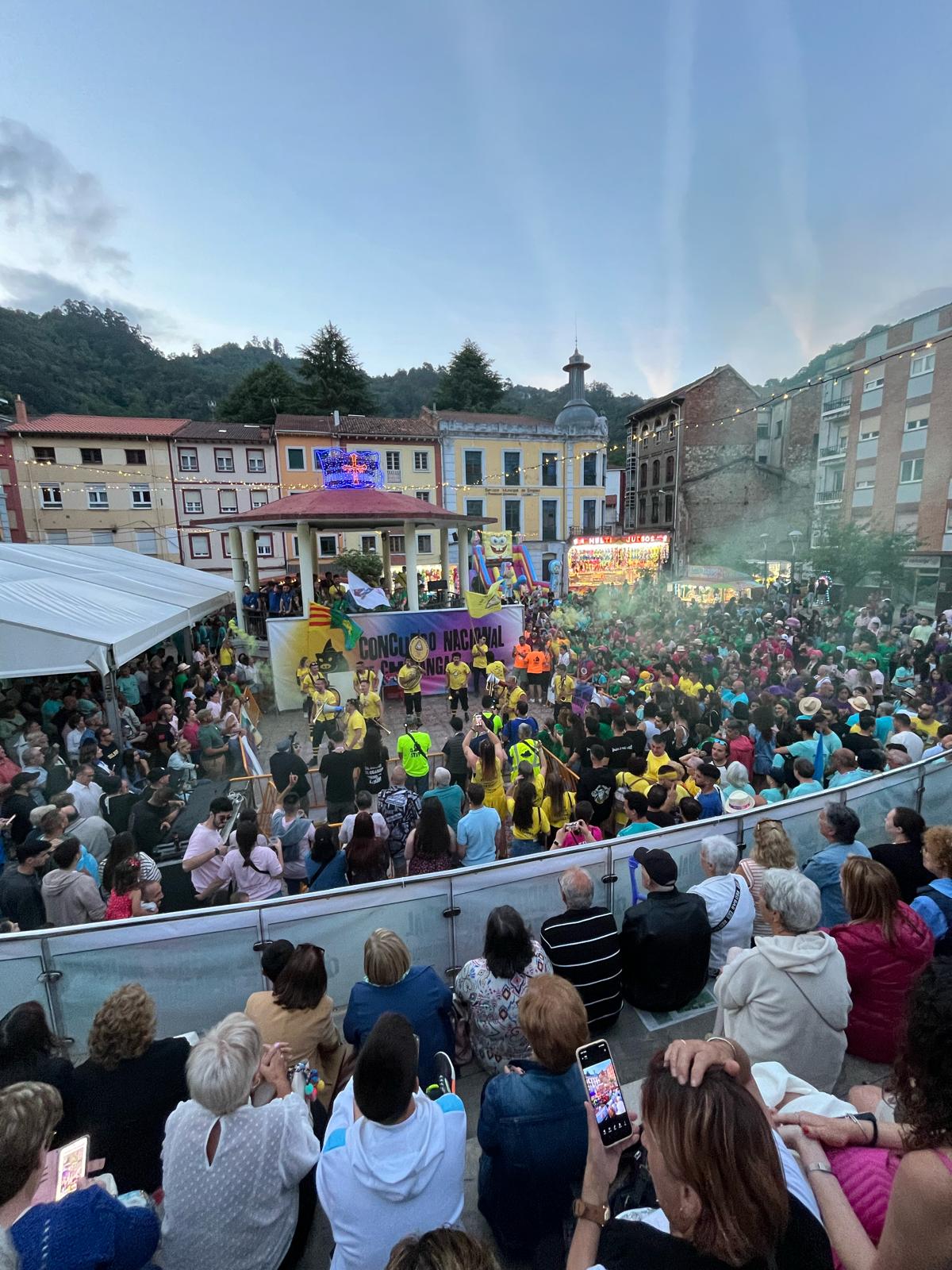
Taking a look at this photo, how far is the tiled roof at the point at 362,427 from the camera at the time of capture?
33094 millimetres

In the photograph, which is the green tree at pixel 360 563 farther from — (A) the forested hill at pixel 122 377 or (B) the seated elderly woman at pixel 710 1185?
(B) the seated elderly woman at pixel 710 1185

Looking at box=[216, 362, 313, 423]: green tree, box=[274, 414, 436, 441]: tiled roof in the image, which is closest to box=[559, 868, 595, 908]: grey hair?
box=[274, 414, 436, 441]: tiled roof

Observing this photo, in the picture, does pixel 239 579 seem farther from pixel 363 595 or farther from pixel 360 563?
pixel 360 563

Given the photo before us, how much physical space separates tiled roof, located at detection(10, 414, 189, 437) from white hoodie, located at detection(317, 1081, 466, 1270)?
1455 inches

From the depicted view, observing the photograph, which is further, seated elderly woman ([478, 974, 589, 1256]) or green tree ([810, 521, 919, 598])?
green tree ([810, 521, 919, 598])

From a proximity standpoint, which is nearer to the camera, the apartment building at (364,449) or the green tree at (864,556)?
the green tree at (864,556)

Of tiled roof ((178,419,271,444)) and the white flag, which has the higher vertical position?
tiled roof ((178,419,271,444))

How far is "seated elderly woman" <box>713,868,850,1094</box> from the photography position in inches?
99.7

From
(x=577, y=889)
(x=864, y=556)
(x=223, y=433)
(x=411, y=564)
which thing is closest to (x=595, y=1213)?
(x=577, y=889)

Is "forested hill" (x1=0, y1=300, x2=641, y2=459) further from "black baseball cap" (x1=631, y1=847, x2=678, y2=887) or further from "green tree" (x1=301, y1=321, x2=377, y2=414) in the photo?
"black baseball cap" (x1=631, y1=847, x2=678, y2=887)

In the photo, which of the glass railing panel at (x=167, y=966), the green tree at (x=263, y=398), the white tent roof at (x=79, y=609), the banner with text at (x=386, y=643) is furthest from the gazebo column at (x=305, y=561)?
the green tree at (x=263, y=398)

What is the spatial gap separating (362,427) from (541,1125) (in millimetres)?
34852

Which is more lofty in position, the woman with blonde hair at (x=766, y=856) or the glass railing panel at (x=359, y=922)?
the woman with blonde hair at (x=766, y=856)

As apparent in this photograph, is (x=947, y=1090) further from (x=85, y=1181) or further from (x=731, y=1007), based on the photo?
(x=85, y=1181)
